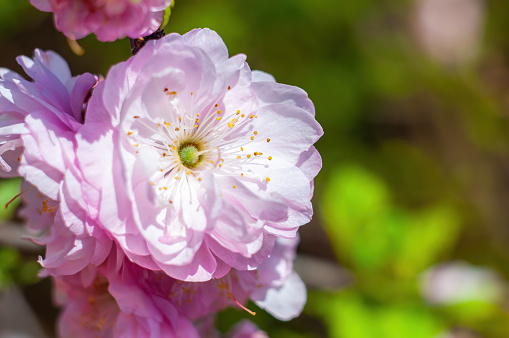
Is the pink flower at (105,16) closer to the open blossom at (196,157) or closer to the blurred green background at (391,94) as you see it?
the open blossom at (196,157)

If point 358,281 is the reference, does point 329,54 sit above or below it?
above

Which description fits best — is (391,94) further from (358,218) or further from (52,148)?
(52,148)

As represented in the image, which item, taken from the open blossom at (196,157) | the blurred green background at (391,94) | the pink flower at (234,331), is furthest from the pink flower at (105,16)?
the blurred green background at (391,94)

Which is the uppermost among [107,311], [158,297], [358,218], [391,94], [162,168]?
[391,94]

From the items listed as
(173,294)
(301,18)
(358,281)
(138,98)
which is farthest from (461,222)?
(138,98)

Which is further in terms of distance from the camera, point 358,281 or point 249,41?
point 249,41

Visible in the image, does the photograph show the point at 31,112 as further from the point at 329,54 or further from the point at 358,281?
the point at 329,54

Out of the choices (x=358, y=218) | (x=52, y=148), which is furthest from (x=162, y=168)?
(x=358, y=218)
